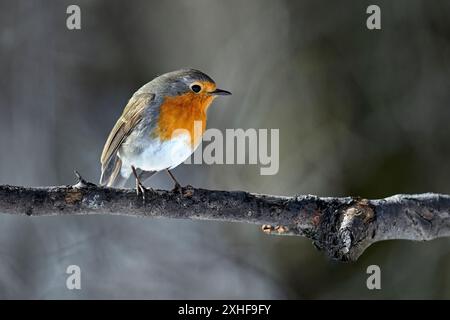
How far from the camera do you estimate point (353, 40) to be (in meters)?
6.49

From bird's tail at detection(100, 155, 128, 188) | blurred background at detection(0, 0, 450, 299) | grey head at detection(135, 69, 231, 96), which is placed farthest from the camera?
blurred background at detection(0, 0, 450, 299)

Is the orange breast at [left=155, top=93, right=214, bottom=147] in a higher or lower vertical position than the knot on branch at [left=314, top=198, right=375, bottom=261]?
higher

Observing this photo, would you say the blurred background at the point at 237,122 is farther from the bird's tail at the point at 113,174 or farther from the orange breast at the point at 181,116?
the orange breast at the point at 181,116

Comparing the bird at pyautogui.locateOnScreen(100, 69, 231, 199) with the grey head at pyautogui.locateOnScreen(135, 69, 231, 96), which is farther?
the grey head at pyautogui.locateOnScreen(135, 69, 231, 96)

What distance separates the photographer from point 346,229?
3436mm

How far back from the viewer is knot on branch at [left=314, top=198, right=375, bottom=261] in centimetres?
339

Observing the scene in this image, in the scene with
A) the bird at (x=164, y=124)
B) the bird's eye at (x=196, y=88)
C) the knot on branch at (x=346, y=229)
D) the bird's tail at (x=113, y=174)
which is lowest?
the knot on branch at (x=346, y=229)

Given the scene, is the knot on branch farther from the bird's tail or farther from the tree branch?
the bird's tail

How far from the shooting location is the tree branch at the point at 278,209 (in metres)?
3.49

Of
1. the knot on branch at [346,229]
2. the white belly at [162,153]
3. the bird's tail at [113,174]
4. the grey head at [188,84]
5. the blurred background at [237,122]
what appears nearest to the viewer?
the knot on branch at [346,229]

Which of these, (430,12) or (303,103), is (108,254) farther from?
(430,12)

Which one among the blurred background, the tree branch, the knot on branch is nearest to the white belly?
the tree branch

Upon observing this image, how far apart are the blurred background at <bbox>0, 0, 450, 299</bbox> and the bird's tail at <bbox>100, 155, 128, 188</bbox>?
1622mm

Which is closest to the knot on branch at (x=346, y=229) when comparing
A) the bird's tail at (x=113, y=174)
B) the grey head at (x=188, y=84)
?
the grey head at (x=188, y=84)
